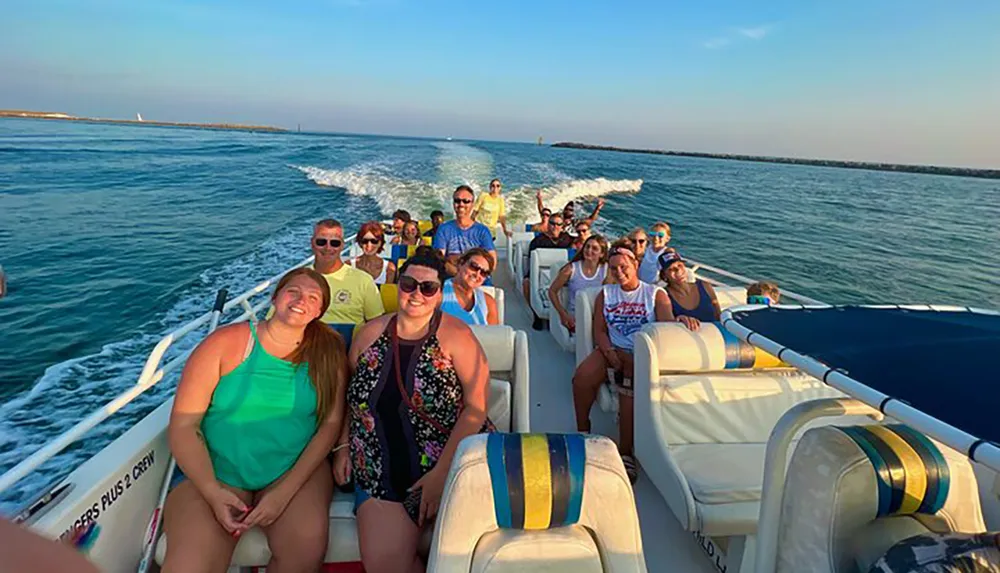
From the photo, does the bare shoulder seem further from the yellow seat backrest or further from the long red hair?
the yellow seat backrest

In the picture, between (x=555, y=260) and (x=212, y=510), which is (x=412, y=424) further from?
(x=555, y=260)

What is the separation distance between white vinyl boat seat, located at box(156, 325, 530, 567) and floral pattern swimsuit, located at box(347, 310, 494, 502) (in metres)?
0.17

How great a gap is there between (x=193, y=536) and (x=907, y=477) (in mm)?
2178

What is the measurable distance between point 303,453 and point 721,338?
6.85 feet

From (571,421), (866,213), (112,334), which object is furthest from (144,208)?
(866,213)

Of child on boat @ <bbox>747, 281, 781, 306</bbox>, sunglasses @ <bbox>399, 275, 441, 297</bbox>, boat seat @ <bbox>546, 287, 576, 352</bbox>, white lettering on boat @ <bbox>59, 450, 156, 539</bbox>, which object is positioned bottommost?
boat seat @ <bbox>546, 287, 576, 352</bbox>

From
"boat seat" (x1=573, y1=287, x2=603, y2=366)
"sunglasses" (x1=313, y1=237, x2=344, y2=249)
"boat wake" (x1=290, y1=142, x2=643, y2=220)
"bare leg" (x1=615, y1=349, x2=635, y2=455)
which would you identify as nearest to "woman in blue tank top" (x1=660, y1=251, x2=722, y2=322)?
"boat seat" (x1=573, y1=287, x2=603, y2=366)

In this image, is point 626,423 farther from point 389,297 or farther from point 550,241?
point 550,241

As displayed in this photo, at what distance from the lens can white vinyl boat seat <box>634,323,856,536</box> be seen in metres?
2.49

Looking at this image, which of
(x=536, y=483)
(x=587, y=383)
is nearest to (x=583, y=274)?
(x=587, y=383)

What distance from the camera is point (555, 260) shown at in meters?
5.70

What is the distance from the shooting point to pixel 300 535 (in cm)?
175

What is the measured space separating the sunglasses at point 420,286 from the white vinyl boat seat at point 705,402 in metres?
1.25

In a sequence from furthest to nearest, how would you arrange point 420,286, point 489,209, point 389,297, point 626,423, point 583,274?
point 489,209, point 583,274, point 389,297, point 626,423, point 420,286
